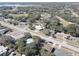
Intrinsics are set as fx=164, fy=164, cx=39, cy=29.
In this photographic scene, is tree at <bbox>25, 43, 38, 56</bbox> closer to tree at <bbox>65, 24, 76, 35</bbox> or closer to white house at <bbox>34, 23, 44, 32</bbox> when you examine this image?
white house at <bbox>34, 23, 44, 32</bbox>

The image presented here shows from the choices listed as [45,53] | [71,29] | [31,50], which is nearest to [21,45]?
[31,50]

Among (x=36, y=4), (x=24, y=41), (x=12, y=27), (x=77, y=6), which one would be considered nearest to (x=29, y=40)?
(x=24, y=41)

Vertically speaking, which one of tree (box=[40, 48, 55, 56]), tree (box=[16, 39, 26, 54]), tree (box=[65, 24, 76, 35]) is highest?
tree (box=[65, 24, 76, 35])

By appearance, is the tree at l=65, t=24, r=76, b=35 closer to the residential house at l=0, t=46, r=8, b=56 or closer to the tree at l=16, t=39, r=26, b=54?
the tree at l=16, t=39, r=26, b=54

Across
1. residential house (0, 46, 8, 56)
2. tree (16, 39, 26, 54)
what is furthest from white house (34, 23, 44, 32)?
residential house (0, 46, 8, 56)

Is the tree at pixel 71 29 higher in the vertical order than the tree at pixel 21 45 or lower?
higher

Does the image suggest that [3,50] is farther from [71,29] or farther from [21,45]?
[71,29]

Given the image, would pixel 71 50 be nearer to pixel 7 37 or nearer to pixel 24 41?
pixel 24 41

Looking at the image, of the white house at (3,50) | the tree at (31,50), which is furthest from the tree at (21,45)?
the white house at (3,50)

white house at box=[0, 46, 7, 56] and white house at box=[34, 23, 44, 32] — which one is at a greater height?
white house at box=[34, 23, 44, 32]

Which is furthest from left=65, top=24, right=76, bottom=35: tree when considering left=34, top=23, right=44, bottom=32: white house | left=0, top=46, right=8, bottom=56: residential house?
left=0, top=46, right=8, bottom=56: residential house

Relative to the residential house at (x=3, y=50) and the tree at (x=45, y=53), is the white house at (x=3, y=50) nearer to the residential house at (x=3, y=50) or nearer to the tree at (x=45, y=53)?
the residential house at (x=3, y=50)

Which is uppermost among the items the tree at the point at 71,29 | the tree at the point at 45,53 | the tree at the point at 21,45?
the tree at the point at 71,29
